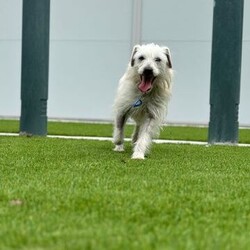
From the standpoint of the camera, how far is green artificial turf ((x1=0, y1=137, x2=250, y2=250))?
8.13 ft

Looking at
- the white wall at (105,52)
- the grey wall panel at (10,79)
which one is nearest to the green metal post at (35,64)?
the white wall at (105,52)

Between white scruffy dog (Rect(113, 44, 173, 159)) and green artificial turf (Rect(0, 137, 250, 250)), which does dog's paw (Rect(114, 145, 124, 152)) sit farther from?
green artificial turf (Rect(0, 137, 250, 250))

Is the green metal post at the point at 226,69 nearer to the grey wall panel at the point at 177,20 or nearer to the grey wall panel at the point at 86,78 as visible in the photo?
the grey wall panel at the point at 177,20

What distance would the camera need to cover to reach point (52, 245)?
235 centimetres

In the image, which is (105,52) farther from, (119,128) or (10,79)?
(119,128)

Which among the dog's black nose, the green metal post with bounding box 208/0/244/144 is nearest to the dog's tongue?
the dog's black nose

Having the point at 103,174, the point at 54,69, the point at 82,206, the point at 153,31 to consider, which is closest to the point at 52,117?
the point at 54,69

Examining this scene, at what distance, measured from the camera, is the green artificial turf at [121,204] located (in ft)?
8.13

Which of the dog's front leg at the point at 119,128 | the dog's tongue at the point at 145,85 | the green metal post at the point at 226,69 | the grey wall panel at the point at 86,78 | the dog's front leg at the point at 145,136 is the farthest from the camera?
the grey wall panel at the point at 86,78

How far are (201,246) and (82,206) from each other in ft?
3.20

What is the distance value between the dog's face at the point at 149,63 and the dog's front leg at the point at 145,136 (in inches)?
15.0

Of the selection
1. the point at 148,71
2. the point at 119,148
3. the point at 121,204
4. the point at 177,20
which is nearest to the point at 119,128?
the point at 119,148

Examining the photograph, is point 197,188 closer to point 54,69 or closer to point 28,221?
point 28,221

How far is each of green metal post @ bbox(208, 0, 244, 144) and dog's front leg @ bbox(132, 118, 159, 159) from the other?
3046 millimetres
